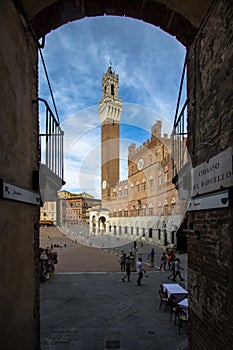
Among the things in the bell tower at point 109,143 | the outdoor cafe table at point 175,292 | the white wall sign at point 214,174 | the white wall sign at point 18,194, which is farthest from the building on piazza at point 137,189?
the white wall sign at point 18,194

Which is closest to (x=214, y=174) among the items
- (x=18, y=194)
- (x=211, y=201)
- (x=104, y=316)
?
(x=211, y=201)

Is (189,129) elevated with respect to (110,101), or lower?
lower

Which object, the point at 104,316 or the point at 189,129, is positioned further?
the point at 104,316

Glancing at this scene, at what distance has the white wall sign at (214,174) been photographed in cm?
328

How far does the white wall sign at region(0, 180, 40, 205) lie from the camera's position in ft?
10.6

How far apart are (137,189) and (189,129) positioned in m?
31.1

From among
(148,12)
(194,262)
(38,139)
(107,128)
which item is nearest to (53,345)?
(194,262)

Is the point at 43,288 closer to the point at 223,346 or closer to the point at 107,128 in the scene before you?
the point at 223,346

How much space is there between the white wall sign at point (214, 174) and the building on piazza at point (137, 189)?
3.48m

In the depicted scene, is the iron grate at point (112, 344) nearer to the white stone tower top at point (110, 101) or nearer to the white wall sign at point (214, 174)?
the white wall sign at point (214, 174)

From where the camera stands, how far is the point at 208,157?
4047 mm

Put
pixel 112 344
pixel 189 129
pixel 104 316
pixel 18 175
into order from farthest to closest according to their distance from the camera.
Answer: pixel 104 316 < pixel 112 344 < pixel 189 129 < pixel 18 175

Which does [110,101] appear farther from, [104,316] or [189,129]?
[189,129]

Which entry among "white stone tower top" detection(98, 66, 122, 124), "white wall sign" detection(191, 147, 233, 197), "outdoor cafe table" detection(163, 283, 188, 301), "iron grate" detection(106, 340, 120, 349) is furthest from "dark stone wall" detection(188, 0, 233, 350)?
"white stone tower top" detection(98, 66, 122, 124)
